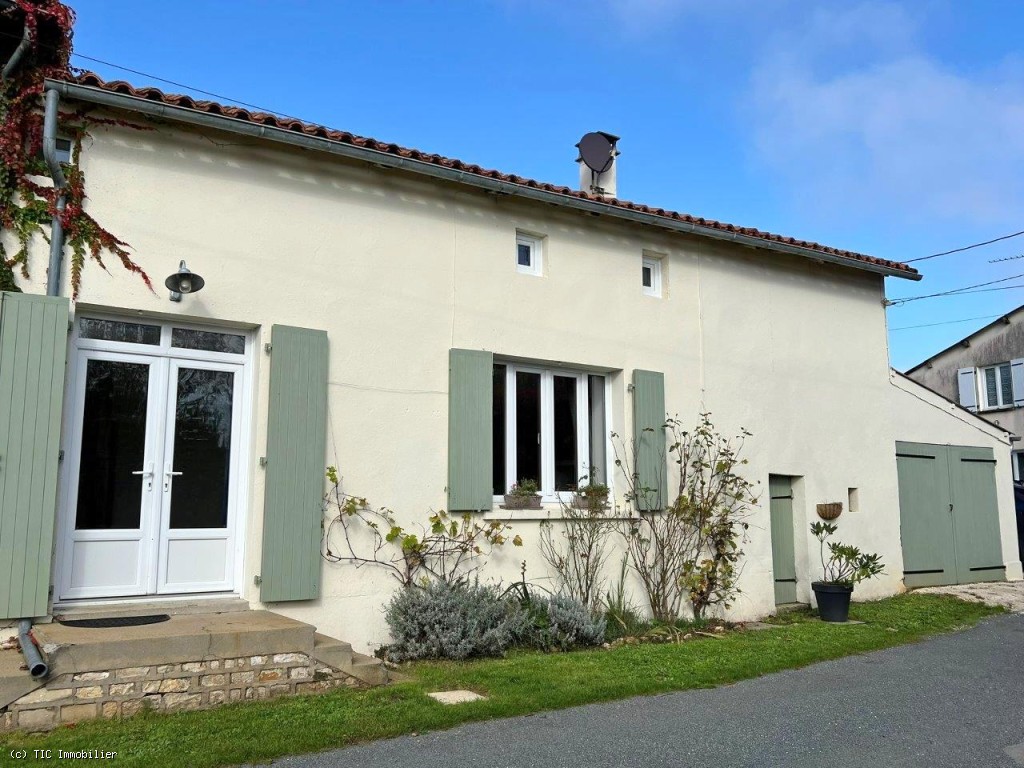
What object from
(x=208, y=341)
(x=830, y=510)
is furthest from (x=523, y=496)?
(x=830, y=510)

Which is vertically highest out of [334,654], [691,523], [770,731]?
[691,523]

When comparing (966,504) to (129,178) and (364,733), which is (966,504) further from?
(129,178)

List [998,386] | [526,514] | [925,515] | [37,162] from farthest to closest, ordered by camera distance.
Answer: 1. [998,386]
2. [925,515]
3. [526,514]
4. [37,162]

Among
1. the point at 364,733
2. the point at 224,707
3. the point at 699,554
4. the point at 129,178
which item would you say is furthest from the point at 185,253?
the point at 699,554

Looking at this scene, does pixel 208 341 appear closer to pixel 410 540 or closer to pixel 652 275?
pixel 410 540

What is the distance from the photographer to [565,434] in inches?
355

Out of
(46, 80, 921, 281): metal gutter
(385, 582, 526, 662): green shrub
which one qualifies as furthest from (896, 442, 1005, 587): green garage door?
(385, 582, 526, 662): green shrub

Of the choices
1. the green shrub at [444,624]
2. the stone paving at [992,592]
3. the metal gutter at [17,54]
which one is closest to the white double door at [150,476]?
the green shrub at [444,624]

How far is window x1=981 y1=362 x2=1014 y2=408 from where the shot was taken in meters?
21.2

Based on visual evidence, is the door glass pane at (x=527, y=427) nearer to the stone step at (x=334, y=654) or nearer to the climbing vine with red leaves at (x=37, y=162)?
the stone step at (x=334, y=654)

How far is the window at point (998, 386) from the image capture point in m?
21.2

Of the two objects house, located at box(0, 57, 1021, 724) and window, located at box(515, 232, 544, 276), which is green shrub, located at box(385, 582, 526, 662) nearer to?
house, located at box(0, 57, 1021, 724)

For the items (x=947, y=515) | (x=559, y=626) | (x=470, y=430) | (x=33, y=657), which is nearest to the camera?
(x=33, y=657)

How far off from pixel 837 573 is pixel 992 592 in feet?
8.19
